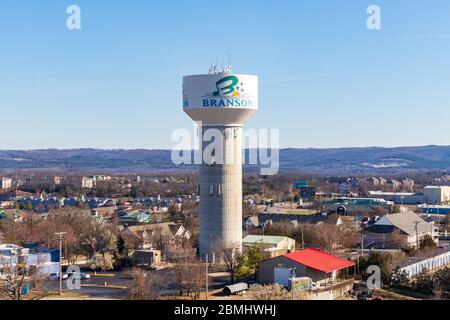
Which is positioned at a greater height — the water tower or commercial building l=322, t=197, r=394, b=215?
the water tower

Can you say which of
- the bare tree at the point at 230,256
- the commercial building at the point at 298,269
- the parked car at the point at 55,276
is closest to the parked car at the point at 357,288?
the commercial building at the point at 298,269

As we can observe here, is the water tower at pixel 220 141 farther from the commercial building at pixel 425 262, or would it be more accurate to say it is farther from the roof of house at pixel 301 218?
the roof of house at pixel 301 218

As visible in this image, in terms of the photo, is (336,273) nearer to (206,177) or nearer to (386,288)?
(386,288)

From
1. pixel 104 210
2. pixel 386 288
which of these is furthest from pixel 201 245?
pixel 104 210

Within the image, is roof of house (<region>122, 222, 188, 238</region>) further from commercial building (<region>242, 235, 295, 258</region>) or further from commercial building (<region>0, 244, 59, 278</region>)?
commercial building (<region>0, 244, 59, 278</region>)

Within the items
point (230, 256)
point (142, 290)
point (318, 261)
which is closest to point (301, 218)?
point (230, 256)

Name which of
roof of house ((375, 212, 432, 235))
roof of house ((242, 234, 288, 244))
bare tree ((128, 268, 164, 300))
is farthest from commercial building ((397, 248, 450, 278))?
bare tree ((128, 268, 164, 300))
